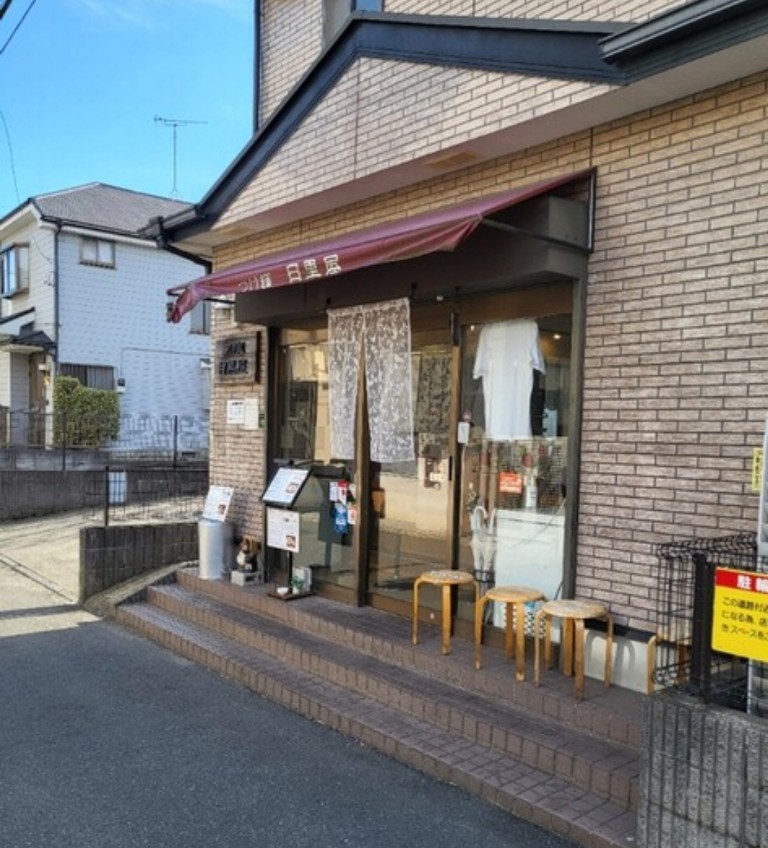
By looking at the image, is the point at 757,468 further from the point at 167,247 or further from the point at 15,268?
the point at 15,268

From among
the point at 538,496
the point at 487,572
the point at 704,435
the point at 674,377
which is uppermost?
the point at 674,377

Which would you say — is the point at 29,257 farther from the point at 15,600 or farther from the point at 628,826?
the point at 628,826

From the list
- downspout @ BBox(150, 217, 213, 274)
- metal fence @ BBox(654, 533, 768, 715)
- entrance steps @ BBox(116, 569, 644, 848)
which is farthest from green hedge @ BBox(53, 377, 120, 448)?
metal fence @ BBox(654, 533, 768, 715)

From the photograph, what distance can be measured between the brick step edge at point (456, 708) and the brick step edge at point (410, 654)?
0.18 feet

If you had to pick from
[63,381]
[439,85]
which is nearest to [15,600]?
[439,85]

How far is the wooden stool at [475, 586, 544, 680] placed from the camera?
14.9 ft

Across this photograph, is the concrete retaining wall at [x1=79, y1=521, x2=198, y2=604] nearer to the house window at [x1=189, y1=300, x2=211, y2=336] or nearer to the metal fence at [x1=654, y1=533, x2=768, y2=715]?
the metal fence at [x1=654, y1=533, x2=768, y2=715]

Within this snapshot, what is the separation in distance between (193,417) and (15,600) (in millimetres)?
14132

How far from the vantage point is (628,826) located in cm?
342

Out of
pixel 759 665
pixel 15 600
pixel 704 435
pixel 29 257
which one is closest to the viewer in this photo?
pixel 759 665

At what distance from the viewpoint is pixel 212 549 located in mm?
7480

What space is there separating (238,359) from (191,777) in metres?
4.72

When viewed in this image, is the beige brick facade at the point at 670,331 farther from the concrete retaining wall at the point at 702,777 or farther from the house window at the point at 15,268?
the house window at the point at 15,268

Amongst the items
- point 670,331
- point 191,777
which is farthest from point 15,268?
point 670,331
